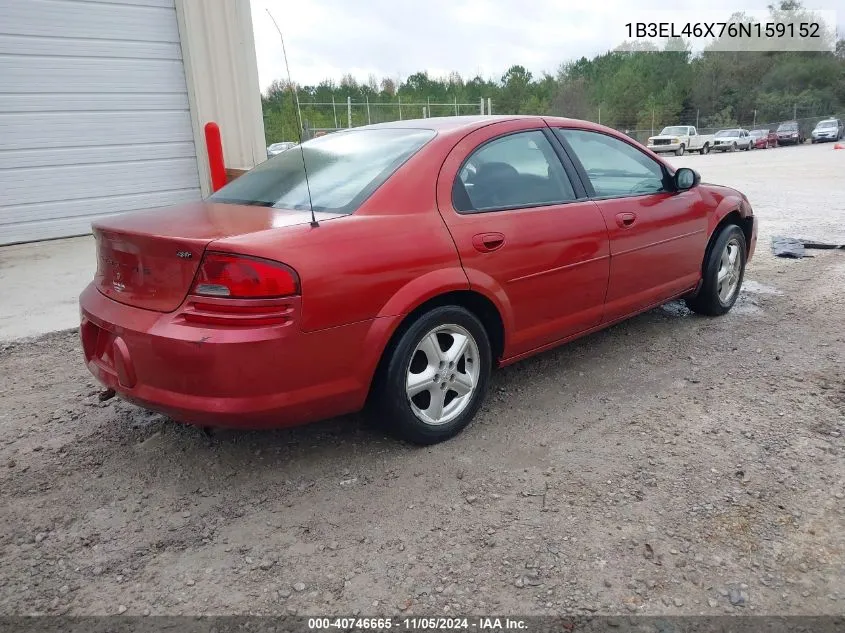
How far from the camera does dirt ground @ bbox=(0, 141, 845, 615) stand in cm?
218

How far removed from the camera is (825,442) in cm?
304

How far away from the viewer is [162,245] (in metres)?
2.59

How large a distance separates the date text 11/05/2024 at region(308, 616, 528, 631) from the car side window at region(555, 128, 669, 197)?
2518 millimetres

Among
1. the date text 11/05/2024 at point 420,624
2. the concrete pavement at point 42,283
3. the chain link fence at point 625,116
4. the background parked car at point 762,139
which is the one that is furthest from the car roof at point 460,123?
the background parked car at point 762,139

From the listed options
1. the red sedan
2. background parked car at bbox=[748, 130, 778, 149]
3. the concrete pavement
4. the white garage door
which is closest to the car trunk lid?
the red sedan

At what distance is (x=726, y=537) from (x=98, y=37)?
27.3ft

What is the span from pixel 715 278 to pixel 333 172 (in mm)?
2940

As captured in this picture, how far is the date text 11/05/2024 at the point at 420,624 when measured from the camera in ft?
6.66

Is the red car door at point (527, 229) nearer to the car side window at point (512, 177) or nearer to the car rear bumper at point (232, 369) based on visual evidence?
the car side window at point (512, 177)

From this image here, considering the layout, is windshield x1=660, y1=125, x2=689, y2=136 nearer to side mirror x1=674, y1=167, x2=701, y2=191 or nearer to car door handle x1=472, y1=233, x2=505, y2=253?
side mirror x1=674, y1=167, x2=701, y2=191

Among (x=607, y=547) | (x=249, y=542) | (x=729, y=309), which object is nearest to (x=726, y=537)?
(x=607, y=547)

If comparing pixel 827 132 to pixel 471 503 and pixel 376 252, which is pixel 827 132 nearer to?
pixel 376 252

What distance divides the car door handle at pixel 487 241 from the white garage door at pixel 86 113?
21.5ft

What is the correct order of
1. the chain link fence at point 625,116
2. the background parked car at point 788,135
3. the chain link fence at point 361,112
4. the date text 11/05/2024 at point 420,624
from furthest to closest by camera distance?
the background parked car at point 788,135, the chain link fence at point 625,116, the chain link fence at point 361,112, the date text 11/05/2024 at point 420,624
